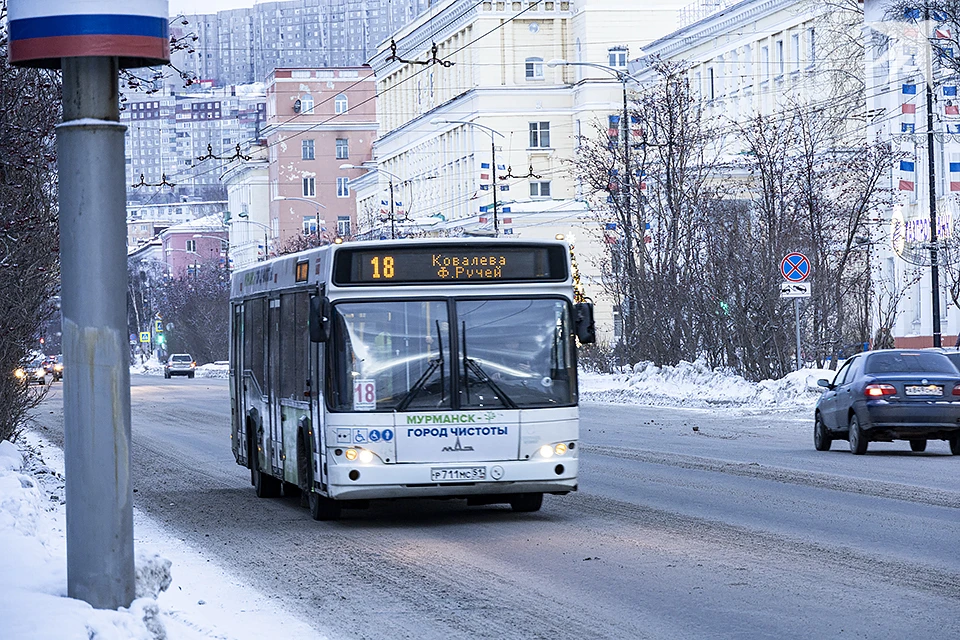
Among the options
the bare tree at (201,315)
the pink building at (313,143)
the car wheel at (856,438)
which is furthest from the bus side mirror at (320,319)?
the pink building at (313,143)

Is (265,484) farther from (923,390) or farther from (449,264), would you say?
(923,390)

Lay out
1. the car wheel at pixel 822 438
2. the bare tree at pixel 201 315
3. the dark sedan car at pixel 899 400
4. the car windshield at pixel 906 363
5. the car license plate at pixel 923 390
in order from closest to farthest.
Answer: the dark sedan car at pixel 899 400 → the car license plate at pixel 923 390 → the car windshield at pixel 906 363 → the car wheel at pixel 822 438 → the bare tree at pixel 201 315

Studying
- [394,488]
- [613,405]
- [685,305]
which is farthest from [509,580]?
[685,305]

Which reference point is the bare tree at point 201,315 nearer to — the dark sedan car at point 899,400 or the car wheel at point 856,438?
the dark sedan car at point 899,400

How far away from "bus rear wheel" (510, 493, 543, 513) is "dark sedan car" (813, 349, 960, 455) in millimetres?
8880

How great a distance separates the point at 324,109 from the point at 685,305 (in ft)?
361

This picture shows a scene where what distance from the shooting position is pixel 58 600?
7.98 m

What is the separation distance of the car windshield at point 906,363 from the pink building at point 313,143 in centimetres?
12954

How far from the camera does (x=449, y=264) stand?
16328mm

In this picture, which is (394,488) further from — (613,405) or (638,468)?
(613,405)

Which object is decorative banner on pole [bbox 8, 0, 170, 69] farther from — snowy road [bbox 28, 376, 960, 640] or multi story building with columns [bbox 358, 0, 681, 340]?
multi story building with columns [bbox 358, 0, 681, 340]

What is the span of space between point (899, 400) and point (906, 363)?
1.11m

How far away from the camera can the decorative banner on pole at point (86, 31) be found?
7.74m

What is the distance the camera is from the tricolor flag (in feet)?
185
